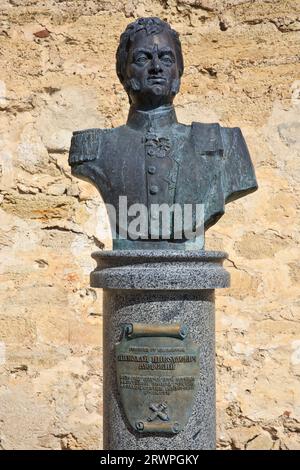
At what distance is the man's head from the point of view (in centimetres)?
282

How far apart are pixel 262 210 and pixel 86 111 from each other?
1264 millimetres

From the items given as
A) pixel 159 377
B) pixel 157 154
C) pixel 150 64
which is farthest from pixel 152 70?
pixel 159 377

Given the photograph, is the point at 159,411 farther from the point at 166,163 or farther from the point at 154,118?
the point at 154,118

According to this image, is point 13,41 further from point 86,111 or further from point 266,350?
point 266,350

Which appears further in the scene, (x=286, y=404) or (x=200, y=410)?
(x=286, y=404)

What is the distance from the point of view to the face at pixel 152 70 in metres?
2.81

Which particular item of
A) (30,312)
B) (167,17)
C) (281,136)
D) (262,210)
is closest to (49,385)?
(30,312)

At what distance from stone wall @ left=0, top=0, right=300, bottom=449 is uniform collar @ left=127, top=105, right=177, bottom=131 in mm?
1590

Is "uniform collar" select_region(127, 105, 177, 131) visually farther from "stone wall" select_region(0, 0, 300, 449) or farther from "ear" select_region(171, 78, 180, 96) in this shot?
"stone wall" select_region(0, 0, 300, 449)

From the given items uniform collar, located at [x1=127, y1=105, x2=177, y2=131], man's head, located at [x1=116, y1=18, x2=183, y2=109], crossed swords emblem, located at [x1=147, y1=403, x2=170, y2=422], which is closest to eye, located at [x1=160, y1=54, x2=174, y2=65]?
man's head, located at [x1=116, y1=18, x2=183, y2=109]

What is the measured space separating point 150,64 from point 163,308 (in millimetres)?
952

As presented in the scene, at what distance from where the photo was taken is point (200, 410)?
2.73 metres

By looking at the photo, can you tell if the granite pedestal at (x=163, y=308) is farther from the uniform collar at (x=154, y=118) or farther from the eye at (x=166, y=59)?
the eye at (x=166, y=59)

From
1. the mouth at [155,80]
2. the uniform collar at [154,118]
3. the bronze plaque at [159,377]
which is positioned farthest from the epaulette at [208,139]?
the bronze plaque at [159,377]
